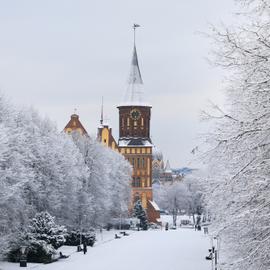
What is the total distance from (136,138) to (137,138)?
0.18 meters

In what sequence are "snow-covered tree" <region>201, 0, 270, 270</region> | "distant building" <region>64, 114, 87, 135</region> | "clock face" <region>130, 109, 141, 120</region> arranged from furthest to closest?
"clock face" <region>130, 109, 141, 120</region> < "distant building" <region>64, 114, 87, 135</region> < "snow-covered tree" <region>201, 0, 270, 270</region>

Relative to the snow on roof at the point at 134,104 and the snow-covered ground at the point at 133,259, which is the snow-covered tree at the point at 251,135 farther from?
the snow on roof at the point at 134,104

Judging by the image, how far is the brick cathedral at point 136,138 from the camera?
93062 mm

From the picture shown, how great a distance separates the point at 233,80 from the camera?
10750 millimetres

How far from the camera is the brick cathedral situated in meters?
93.1

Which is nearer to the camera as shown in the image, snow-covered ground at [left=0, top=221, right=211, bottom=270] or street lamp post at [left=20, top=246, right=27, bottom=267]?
street lamp post at [left=20, top=246, right=27, bottom=267]

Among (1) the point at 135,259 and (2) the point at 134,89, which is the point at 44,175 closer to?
(1) the point at 135,259

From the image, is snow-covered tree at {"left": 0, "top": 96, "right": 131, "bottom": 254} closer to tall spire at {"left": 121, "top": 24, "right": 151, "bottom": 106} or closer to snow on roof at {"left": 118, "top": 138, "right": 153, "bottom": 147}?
snow on roof at {"left": 118, "top": 138, "right": 153, "bottom": 147}

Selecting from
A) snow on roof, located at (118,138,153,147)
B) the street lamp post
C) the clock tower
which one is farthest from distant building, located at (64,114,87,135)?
the street lamp post

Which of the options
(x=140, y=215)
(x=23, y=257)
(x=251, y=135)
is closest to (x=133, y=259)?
(x=23, y=257)

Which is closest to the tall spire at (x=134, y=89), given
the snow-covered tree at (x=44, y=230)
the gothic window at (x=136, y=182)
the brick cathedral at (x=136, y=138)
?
the brick cathedral at (x=136, y=138)

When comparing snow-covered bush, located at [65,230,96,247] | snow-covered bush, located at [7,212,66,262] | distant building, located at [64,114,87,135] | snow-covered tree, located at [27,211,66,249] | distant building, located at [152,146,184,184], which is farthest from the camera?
distant building, located at [152,146,184,184]

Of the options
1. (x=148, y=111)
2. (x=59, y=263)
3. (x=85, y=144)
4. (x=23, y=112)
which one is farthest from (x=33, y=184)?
(x=148, y=111)

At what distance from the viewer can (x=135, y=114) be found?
328 ft
